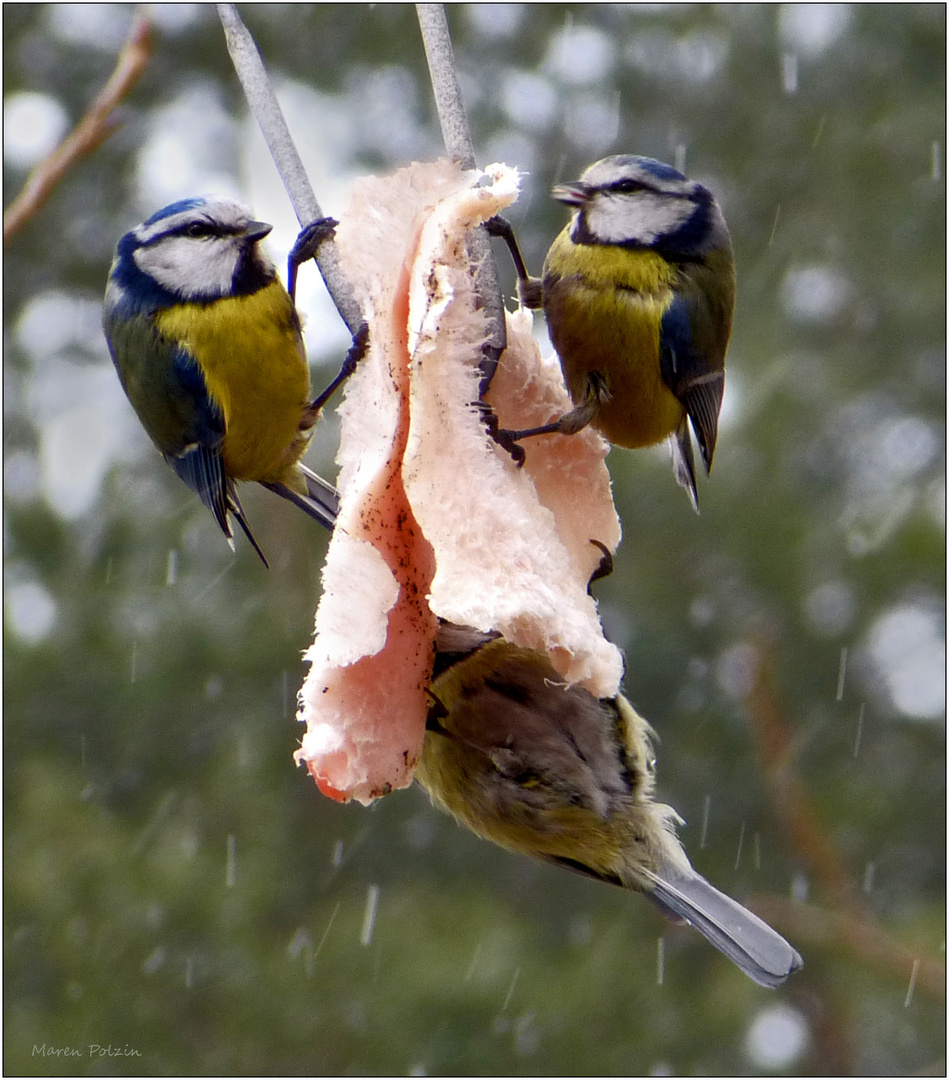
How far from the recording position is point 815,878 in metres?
4.30

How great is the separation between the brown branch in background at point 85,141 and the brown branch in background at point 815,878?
266cm

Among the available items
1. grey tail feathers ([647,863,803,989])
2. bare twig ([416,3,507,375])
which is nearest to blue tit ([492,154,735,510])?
bare twig ([416,3,507,375])

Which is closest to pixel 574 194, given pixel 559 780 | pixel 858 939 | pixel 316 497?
pixel 316 497

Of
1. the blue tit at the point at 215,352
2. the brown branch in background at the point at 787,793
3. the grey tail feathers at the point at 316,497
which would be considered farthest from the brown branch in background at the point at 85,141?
the brown branch in background at the point at 787,793

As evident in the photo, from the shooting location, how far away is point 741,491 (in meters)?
4.25

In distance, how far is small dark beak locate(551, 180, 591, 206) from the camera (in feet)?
4.16

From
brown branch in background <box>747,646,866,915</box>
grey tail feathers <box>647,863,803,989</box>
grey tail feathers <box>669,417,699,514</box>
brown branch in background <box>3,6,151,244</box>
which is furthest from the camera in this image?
brown branch in background <box>747,646,866,915</box>

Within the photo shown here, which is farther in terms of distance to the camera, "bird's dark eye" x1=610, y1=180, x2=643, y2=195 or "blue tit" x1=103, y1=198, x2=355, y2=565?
"blue tit" x1=103, y1=198, x2=355, y2=565

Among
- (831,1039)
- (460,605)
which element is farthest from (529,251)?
(460,605)

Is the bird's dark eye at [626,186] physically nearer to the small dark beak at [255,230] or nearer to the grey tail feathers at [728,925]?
the small dark beak at [255,230]

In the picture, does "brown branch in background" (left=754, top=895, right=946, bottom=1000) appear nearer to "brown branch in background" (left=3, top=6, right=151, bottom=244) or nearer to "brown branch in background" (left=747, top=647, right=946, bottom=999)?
"brown branch in background" (left=747, top=647, right=946, bottom=999)

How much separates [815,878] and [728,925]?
11.3ft

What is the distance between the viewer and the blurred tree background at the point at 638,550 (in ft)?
13.6

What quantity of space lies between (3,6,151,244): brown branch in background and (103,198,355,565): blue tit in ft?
0.56
